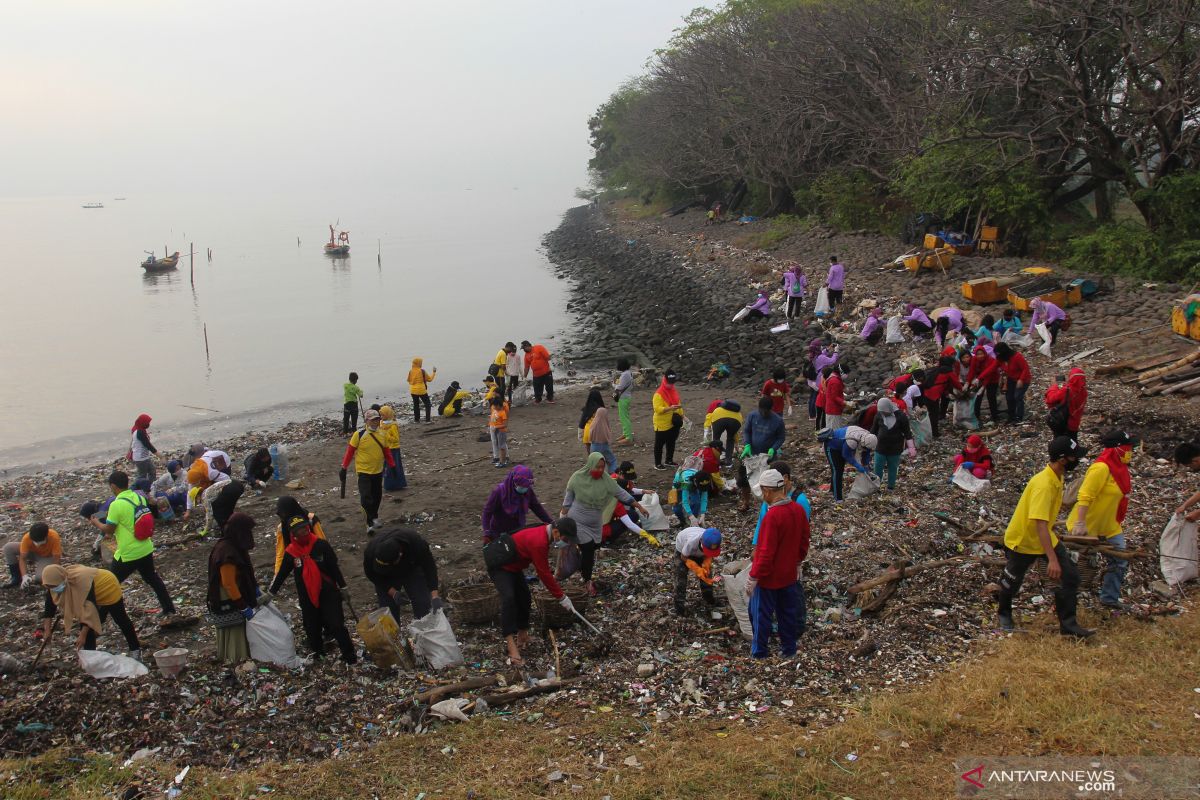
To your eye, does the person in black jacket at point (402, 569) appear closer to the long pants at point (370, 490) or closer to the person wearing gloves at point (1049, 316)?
the long pants at point (370, 490)

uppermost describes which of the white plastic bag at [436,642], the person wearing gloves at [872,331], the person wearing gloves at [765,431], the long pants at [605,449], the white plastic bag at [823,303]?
the white plastic bag at [823,303]

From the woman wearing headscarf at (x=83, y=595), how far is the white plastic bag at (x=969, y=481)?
900 cm

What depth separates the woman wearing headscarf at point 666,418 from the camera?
11922 millimetres

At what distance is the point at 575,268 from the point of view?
55.0 meters

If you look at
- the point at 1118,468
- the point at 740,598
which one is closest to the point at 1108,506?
the point at 1118,468

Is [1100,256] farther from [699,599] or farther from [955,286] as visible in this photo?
[699,599]

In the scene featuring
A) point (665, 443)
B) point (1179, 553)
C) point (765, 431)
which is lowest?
point (1179, 553)

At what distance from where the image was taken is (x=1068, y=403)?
1037 cm

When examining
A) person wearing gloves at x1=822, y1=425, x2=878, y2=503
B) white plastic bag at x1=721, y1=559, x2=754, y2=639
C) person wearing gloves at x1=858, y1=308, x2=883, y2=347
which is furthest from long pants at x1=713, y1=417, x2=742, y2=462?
person wearing gloves at x1=858, y1=308, x2=883, y2=347

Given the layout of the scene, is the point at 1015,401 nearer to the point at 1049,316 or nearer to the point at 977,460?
the point at 977,460

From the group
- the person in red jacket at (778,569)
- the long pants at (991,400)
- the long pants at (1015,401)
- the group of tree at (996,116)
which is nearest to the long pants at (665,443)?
the long pants at (991,400)

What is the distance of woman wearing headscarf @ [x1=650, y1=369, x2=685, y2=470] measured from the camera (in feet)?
39.1

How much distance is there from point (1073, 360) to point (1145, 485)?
628 cm

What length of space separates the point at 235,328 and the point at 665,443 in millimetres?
31843
